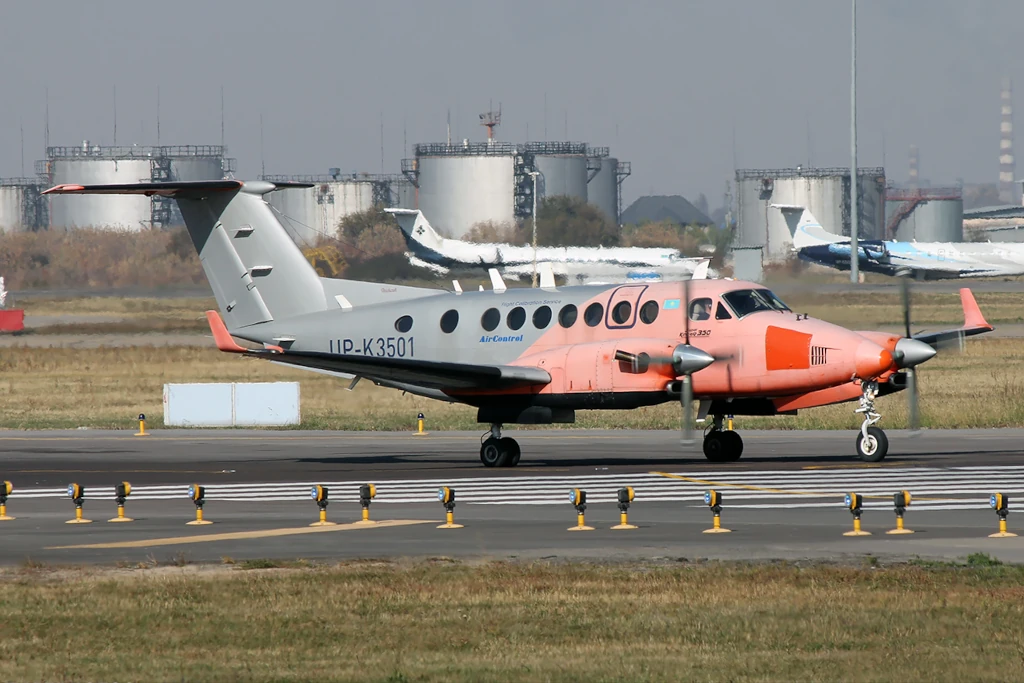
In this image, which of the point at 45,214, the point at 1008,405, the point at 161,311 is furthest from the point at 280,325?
the point at 45,214

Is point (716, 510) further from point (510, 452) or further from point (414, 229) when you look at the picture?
point (414, 229)

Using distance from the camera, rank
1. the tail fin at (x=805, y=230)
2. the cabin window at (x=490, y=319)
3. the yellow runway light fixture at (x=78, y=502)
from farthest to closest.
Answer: the tail fin at (x=805, y=230) < the cabin window at (x=490, y=319) < the yellow runway light fixture at (x=78, y=502)

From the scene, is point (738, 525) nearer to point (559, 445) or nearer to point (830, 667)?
point (830, 667)

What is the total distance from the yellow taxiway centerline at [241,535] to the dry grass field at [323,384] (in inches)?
494

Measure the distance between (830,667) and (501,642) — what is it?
2689mm

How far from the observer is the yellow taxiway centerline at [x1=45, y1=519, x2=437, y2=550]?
17422mm

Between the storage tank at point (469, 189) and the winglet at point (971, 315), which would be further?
the storage tank at point (469, 189)

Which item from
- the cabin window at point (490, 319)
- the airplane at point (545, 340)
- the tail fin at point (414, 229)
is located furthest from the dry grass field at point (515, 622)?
the tail fin at point (414, 229)

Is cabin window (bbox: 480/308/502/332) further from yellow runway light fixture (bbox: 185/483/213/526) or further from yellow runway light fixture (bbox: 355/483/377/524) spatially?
yellow runway light fixture (bbox: 185/483/213/526)

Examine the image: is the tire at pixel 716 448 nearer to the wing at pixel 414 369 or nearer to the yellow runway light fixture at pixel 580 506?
the wing at pixel 414 369

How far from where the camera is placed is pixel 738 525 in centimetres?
1856

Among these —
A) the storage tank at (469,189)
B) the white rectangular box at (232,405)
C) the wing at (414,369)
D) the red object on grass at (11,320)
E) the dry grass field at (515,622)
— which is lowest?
the dry grass field at (515,622)

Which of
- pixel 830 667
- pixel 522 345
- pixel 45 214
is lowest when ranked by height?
pixel 830 667

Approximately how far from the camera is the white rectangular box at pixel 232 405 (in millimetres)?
38062
